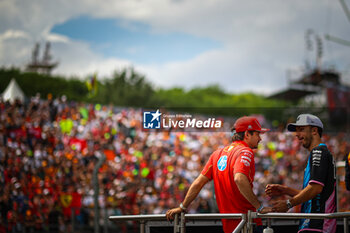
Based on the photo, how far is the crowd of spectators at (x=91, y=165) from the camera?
10.0m

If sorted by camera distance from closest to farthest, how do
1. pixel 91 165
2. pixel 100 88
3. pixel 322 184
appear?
pixel 322 184 < pixel 91 165 < pixel 100 88

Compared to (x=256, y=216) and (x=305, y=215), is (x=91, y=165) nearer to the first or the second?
(x=256, y=216)

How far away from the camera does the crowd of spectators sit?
395 inches

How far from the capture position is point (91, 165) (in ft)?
42.3

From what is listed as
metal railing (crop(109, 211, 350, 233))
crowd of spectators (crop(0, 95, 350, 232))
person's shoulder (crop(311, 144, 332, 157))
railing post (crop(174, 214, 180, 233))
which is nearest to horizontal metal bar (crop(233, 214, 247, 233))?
metal railing (crop(109, 211, 350, 233))

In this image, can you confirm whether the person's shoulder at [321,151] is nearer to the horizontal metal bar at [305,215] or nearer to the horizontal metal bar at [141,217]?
the horizontal metal bar at [305,215]

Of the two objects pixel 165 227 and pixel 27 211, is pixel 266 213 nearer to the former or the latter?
pixel 165 227

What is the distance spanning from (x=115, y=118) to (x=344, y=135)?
11256 mm

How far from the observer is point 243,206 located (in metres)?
3.64

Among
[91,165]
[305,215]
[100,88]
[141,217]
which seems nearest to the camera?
[305,215]

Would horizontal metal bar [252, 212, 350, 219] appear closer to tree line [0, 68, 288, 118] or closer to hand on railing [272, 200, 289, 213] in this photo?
hand on railing [272, 200, 289, 213]

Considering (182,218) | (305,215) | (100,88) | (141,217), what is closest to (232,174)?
(182,218)

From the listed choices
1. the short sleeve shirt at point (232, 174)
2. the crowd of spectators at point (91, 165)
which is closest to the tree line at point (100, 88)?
the crowd of spectators at point (91, 165)

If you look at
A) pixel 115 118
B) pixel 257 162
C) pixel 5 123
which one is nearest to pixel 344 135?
pixel 257 162
